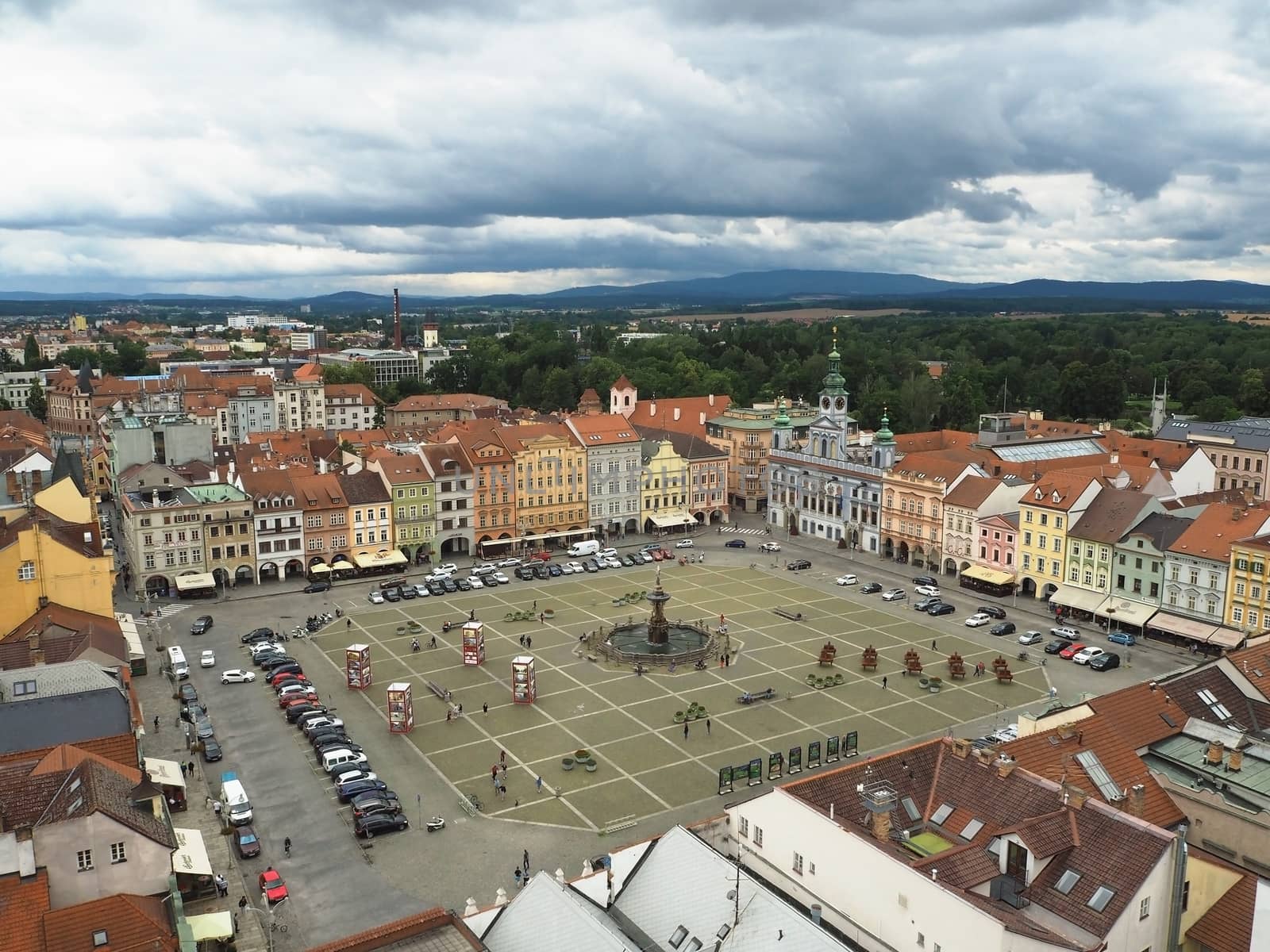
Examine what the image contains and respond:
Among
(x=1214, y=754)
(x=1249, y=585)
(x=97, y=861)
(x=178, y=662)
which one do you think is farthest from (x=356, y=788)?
(x=1249, y=585)

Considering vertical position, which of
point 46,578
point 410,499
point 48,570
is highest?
point 48,570

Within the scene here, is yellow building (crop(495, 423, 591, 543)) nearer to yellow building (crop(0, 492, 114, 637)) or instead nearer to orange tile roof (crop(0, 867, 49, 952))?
yellow building (crop(0, 492, 114, 637))

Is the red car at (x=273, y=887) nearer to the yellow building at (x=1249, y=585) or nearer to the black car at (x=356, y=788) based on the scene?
the black car at (x=356, y=788)

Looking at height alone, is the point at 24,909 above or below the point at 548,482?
above

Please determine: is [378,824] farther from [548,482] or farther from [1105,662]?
[548,482]

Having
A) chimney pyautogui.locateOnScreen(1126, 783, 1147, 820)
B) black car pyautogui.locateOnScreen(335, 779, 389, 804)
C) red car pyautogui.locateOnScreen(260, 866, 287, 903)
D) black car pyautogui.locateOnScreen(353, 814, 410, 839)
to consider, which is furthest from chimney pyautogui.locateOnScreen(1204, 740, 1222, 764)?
red car pyautogui.locateOnScreen(260, 866, 287, 903)

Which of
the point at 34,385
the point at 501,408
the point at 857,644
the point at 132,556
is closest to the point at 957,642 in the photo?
the point at 857,644

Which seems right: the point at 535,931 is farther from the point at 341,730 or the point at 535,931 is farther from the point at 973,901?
the point at 341,730
